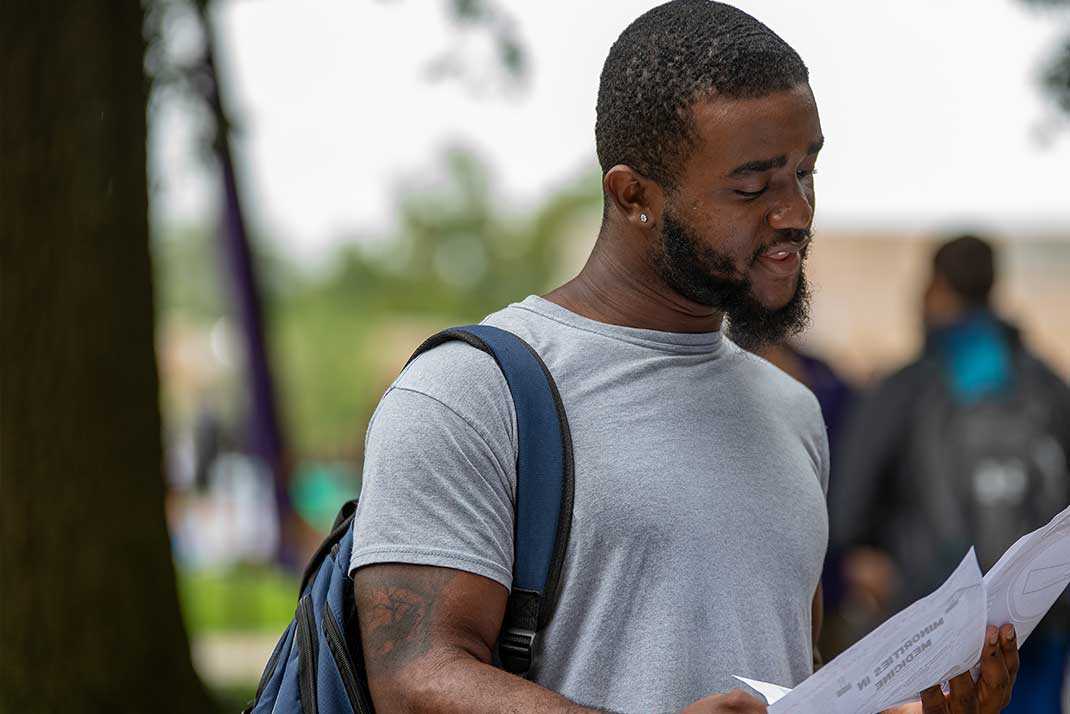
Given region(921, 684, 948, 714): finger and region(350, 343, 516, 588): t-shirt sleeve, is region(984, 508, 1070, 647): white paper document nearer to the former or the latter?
region(921, 684, 948, 714): finger

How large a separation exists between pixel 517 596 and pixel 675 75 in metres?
0.80

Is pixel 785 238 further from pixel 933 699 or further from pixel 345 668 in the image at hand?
pixel 345 668

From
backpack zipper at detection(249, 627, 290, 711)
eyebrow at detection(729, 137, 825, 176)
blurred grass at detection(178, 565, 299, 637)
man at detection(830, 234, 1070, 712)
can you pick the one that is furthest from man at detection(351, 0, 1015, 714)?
blurred grass at detection(178, 565, 299, 637)

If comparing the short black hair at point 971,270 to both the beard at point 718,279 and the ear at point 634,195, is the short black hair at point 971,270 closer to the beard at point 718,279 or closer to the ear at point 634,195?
the beard at point 718,279

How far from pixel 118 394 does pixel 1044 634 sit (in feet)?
10.0

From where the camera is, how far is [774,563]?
7.61 ft

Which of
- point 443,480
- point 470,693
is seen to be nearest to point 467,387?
point 443,480

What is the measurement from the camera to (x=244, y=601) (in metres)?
12.4

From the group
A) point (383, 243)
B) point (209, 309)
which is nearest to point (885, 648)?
point (209, 309)

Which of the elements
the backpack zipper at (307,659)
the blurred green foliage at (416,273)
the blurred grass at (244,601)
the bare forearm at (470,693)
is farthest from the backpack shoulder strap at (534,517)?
the blurred green foliage at (416,273)

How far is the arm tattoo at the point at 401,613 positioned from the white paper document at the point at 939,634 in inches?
17.6

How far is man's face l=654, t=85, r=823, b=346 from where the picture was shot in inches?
89.0

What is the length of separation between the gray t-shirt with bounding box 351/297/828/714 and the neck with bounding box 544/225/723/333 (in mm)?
Answer: 29

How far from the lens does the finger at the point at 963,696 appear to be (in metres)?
2.22
